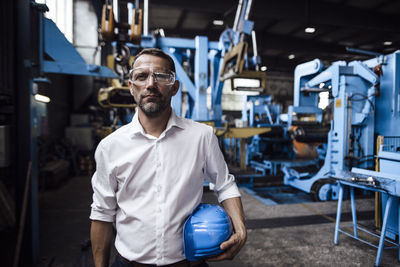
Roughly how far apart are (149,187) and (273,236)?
270cm

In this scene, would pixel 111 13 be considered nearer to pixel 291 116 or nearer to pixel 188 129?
pixel 188 129

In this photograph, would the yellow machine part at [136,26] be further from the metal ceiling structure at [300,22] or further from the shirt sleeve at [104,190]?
the shirt sleeve at [104,190]

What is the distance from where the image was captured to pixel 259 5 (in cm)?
841

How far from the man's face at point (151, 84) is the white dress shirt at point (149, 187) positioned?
5.2 inches

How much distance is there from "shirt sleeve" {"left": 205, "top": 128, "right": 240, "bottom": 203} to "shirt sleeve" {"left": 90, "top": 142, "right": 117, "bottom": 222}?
588mm

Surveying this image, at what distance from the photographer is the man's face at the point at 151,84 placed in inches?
56.4

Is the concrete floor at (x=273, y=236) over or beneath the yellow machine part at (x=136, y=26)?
beneath

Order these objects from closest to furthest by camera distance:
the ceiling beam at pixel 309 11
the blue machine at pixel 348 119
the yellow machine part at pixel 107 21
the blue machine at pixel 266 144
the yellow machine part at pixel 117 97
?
1. the yellow machine part at pixel 107 21
2. the yellow machine part at pixel 117 97
3. the blue machine at pixel 348 119
4. the blue machine at pixel 266 144
5. the ceiling beam at pixel 309 11

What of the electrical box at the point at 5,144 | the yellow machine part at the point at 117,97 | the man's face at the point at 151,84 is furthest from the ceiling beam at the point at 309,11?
the man's face at the point at 151,84

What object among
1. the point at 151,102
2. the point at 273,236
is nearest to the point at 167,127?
the point at 151,102

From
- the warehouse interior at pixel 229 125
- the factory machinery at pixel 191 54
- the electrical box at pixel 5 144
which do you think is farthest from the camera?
the factory machinery at pixel 191 54

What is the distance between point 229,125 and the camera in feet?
20.6

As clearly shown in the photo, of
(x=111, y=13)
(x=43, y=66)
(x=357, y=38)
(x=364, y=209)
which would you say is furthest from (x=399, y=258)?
(x=357, y=38)

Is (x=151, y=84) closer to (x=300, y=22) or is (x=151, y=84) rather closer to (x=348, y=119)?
(x=348, y=119)
